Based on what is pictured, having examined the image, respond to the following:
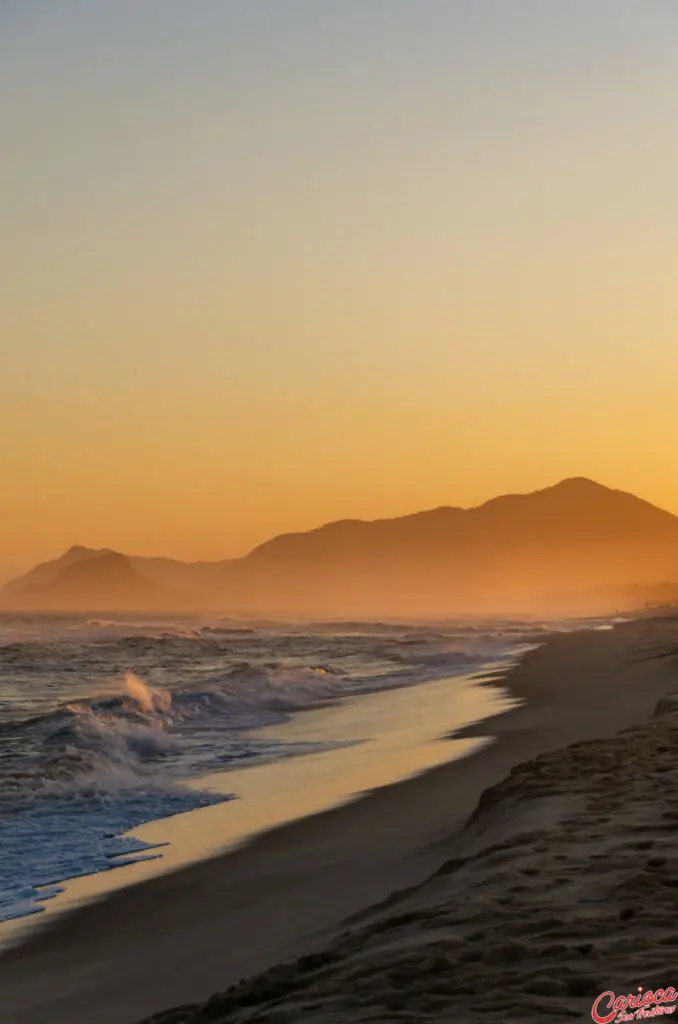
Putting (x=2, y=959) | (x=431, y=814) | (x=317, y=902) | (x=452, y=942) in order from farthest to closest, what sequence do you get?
(x=431, y=814) < (x=317, y=902) < (x=2, y=959) < (x=452, y=942)

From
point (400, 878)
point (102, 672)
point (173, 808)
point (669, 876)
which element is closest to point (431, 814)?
point (400, 878)

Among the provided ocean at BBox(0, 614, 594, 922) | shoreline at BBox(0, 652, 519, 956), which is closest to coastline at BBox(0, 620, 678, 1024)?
shoreline at BBox(0, 652, 519, 956)

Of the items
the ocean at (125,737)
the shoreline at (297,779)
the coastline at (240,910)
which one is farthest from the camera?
the ocean at (125,737)

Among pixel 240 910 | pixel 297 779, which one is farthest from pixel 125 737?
pixel 240 910

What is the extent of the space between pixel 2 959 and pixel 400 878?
9.51 feet

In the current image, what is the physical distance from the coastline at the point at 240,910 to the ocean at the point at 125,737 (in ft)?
3.17

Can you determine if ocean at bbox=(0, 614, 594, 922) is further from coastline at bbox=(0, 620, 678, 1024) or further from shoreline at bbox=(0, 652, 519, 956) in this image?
coastline at bbox=(0, 620, 678, 1024)

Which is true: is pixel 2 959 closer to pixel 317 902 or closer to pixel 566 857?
pixel 317 902

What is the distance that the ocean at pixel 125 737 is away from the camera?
9734mm

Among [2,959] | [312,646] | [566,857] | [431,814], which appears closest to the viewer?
[566,857]

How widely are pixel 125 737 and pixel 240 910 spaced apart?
10025mm

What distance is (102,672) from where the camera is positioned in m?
36.4

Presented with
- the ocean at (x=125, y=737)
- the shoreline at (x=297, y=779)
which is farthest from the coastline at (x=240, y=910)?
the ocean at (x=125, y=737)

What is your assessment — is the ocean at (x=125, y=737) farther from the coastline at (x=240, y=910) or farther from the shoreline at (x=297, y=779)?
the coastline at (x=240, y=910)
